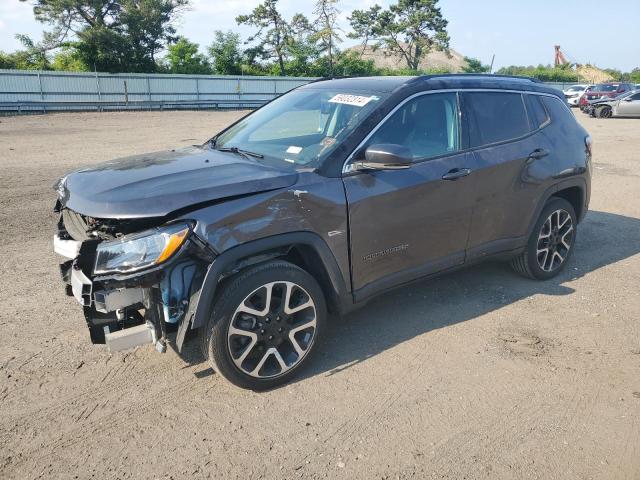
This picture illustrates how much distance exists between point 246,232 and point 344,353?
4.08 feet

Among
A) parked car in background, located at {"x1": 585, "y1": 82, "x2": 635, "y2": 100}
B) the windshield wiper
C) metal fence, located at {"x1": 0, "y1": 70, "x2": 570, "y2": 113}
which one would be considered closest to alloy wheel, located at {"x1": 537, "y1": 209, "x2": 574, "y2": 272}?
the windshield wiper

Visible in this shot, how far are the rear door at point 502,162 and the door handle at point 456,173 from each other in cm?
14

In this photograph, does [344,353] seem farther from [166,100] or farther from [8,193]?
[166,100]

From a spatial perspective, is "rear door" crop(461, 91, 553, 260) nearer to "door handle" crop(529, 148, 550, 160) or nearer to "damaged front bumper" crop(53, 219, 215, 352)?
"door handle" crop(529, 148, 550, 160)

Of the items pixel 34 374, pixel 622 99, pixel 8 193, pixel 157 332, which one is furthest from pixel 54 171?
pixel 622 99

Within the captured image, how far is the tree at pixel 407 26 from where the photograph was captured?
5412 cm

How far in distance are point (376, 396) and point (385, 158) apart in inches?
57.6

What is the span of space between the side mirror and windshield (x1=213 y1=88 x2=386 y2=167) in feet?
0.79

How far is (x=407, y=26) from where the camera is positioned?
55.2 metres

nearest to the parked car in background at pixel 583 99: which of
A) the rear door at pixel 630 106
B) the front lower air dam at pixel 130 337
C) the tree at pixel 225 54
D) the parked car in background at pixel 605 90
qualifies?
the parked car in background at pixel 605 90

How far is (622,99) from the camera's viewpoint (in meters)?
26.2

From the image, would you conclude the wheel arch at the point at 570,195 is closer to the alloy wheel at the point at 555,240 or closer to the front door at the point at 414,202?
the alloy wheel at the point at 555,240

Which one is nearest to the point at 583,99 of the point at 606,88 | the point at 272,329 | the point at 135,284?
the point at 606,88

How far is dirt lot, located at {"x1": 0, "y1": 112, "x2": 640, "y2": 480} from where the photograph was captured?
9.14 feet
